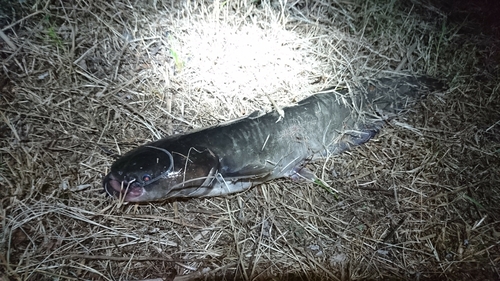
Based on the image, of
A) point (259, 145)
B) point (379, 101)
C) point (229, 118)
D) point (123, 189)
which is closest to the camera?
point (123, 189)

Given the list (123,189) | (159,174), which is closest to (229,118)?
(159,174)

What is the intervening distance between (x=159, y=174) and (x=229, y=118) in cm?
83

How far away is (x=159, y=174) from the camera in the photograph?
197cm

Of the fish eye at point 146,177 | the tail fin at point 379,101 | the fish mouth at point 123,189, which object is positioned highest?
the tail fin at point 379,101

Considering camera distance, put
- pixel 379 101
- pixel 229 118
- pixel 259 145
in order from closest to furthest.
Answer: pixel 259 145
pixel 229 118
pixel 379 101

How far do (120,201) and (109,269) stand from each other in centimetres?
39

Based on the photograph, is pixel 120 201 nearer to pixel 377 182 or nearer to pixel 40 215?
pixel 40 215

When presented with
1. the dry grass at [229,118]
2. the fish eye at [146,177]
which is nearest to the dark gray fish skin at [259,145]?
the fish eye at [146,177]

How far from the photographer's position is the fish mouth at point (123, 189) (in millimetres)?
1932

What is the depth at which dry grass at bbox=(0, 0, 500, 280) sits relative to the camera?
1959mm

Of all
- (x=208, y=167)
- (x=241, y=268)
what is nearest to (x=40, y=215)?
(x=208, y=167)

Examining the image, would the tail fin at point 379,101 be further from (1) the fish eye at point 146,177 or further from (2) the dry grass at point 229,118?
(1) the fish eye at point 146,177

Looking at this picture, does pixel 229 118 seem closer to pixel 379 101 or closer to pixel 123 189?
pixel 123 189

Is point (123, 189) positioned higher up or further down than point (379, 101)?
further down
